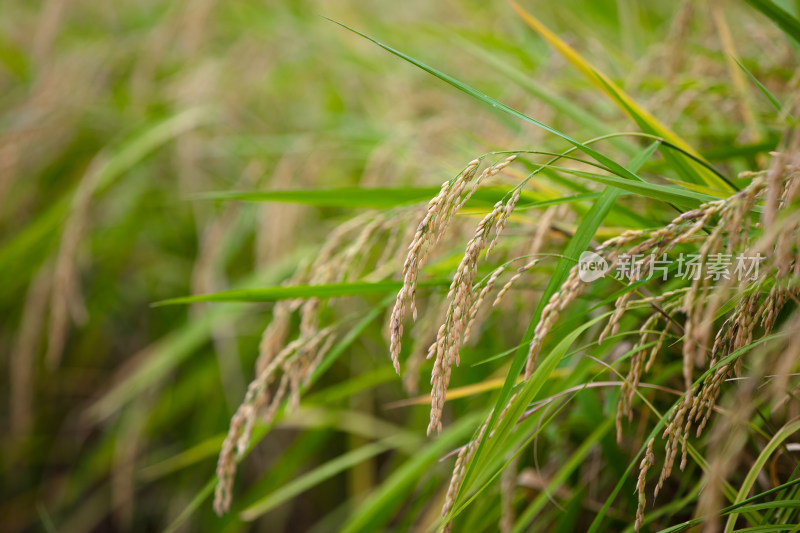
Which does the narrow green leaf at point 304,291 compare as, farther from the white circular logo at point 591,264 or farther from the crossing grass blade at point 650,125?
the crossing grass blade at point 650,125

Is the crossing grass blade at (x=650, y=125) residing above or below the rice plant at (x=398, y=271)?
above

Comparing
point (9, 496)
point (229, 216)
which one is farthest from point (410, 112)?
point (9, 496)

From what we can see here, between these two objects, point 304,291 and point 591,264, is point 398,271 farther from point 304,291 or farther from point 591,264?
point 591,264

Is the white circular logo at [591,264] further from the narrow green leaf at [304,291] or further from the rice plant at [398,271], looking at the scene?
the narrow green leaf at [304,291]

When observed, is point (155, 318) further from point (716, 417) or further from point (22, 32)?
point (716, 417)

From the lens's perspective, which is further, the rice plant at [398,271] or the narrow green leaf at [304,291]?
the narrow green leaf at [304,291]

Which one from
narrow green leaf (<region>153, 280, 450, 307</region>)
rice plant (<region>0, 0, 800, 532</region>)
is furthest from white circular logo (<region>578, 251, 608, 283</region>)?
narrow green leaf (<region>153, 280, 450, 307</region>)

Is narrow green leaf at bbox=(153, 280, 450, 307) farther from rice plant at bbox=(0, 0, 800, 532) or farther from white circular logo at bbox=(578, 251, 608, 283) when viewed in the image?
white circular logo at bbox=(578, 251, 608, 283)

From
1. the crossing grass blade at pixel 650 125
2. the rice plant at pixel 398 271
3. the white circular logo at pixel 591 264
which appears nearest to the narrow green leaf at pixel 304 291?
the rice plant at pixel 398 271

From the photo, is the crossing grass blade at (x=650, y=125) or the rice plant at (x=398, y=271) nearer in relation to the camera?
the rice plant at (x=398, y=271)
